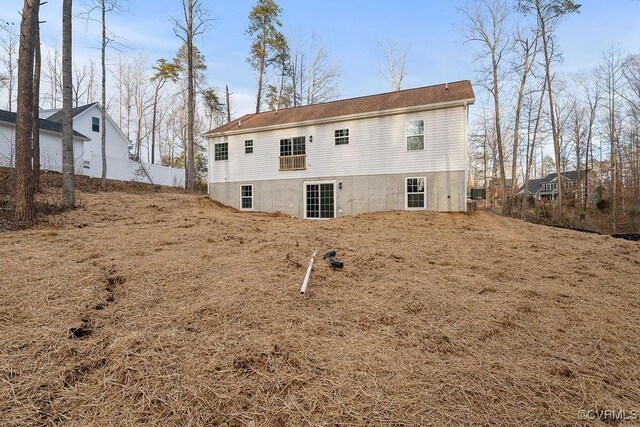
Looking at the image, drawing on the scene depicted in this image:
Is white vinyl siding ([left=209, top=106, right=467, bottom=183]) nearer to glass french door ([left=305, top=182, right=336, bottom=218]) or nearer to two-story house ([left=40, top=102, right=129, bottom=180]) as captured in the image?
glass french door ([left=305, top=182, right=336, bottom=218])

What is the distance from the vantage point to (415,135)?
38.8 feet

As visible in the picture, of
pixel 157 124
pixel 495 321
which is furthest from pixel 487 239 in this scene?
pixel 157 124

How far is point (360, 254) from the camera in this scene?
5.13 meters

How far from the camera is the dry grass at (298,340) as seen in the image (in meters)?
1.69

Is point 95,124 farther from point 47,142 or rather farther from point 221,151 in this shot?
point 221,151

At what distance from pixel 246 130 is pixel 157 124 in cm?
2359

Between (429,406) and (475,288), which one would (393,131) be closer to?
(475,288)

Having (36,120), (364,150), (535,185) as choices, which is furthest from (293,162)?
(535,185)

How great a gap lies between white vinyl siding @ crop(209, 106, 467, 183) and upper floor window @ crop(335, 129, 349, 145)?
149mm

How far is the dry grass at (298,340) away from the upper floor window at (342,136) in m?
8.83

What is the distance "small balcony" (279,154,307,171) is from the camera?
13586 millimetres

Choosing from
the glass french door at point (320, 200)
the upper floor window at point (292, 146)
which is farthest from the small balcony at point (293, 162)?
the glass french door at point (320, 200)

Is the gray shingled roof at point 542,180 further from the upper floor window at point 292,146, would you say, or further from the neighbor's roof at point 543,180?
the upper floor window at point 292,146

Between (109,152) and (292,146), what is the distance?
18577 mm
